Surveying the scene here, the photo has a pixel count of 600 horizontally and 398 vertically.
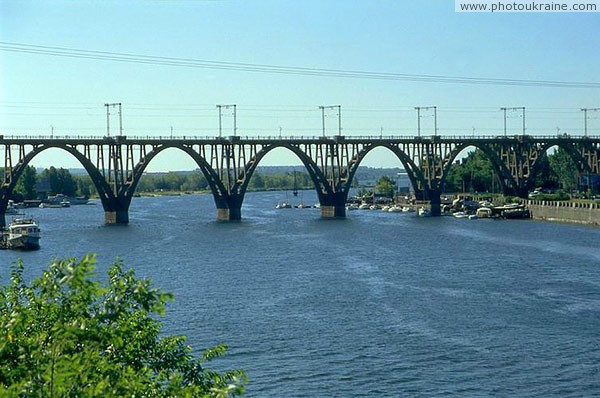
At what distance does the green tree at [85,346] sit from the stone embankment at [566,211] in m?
102

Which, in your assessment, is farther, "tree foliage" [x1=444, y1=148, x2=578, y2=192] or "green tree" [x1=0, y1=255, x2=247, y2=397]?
"tree foliage" [x1=444, y1=148, x2=578, y2=192]

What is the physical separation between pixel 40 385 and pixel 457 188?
174587 mm

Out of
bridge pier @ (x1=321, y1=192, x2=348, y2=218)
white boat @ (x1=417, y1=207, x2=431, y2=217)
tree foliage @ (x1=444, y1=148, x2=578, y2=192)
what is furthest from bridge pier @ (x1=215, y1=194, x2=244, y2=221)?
tree foliage @ (x1=444, y1=148, x2=578, y2=192)

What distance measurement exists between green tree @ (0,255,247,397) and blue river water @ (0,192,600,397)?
16.5 metres

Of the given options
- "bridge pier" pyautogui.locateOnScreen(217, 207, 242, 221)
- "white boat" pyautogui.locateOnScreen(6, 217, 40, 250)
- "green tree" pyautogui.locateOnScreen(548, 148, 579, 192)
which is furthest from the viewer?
"green tree" pyautogui.locateOnScreen(548, 148, 579, 192)

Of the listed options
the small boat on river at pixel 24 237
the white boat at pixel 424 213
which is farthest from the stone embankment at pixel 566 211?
the small boat on river at pixel 24 237

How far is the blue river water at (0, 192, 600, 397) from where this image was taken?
124 feet

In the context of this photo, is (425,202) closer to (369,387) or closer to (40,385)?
(369,387)

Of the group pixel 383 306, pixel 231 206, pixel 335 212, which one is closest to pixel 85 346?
pixel 383 306

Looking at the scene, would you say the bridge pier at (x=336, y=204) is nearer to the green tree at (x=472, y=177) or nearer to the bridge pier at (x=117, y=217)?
the bridge pier at (x=117, y=217)

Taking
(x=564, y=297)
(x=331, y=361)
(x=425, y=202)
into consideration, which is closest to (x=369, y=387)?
(x=331, y=361)

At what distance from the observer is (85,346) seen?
53.7 ft

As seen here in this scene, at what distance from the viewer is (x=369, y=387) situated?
3638cm

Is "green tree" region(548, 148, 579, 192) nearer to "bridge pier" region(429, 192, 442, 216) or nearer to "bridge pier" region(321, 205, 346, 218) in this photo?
"bridge pier" region(429, 192, 442, 216)
